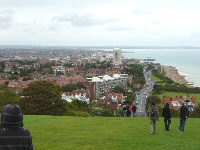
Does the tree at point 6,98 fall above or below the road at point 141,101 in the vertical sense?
above

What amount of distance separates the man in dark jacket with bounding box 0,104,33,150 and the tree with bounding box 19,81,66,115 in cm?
1737

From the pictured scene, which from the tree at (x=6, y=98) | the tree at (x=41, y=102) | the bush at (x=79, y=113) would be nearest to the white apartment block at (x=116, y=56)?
the tree at (x=6, y=98)

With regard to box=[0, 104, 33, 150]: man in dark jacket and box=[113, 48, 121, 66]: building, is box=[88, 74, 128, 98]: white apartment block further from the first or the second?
box=[113, 48, 121, 66]: building

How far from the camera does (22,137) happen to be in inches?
123

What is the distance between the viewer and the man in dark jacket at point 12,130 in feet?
10.1

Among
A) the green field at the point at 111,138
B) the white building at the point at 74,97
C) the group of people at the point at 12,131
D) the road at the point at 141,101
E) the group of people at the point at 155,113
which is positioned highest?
the group of people at the point at 12,131

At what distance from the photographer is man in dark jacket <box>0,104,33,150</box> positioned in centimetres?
309

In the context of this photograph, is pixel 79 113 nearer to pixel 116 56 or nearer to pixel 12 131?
pixel 12 131

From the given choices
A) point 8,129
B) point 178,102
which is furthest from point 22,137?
point 178,102

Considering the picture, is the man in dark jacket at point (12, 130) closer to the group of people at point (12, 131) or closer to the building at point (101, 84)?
the group of people at point (12, 131)

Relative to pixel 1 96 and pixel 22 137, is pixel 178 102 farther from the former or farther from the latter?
pixel 22 137

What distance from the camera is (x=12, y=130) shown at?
122 inches

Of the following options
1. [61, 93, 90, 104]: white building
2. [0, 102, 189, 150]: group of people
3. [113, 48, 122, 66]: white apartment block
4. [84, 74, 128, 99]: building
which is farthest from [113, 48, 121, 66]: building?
[0, 102, 189, 150]: group of people

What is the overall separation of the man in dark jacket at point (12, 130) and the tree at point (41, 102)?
57.0ft
